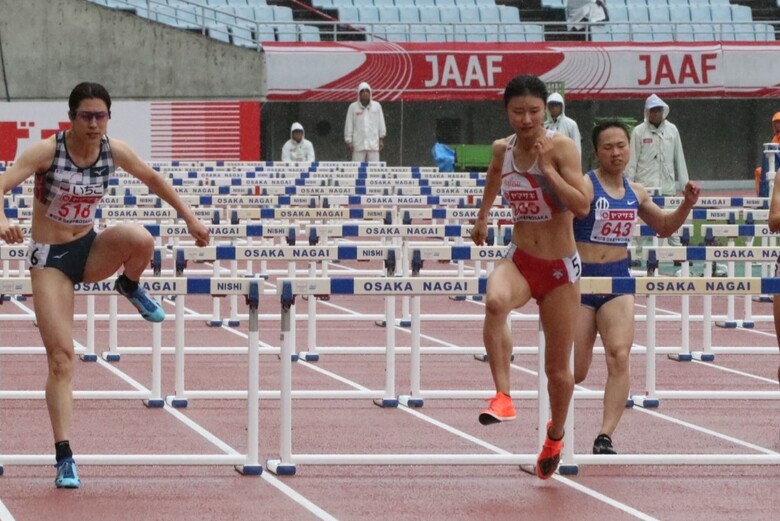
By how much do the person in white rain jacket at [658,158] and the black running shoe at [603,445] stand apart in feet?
31.1

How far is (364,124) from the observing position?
1096 inches

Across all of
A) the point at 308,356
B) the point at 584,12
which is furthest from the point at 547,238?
the point at 584,12

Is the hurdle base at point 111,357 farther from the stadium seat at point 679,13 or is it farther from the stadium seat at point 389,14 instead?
the stadium seat at point 679,13

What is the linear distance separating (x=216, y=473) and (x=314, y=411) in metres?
2.21

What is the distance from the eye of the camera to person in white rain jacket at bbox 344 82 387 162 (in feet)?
91.0

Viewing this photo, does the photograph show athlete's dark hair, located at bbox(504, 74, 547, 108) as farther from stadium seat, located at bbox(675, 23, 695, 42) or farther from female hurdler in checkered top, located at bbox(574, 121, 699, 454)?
stadium seat, located at bbox(675, 23, 695, 42)

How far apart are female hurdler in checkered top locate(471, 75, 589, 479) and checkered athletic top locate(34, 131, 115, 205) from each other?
70.9 inches

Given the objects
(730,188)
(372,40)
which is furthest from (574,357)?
(730,188)

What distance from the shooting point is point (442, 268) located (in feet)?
70.3

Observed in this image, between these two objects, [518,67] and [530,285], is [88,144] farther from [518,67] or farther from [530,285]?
[518,67]

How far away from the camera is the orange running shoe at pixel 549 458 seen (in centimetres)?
798

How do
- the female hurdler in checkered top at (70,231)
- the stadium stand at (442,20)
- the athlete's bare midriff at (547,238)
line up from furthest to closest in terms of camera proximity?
the stadium stand at (442,20) → the female hurdler in checkered top at (70,231) → the athlete's bare midriff at (547,238)

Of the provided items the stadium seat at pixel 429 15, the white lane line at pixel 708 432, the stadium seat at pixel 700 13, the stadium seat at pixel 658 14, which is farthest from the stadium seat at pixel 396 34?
the white lane line at pixel 708 432

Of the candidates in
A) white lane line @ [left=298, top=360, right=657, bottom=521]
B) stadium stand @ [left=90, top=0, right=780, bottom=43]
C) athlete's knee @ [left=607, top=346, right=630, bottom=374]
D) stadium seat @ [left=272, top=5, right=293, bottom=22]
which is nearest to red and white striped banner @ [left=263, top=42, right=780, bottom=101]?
stadium stand @ [left=90, top=0, right=780, bottom=43]
